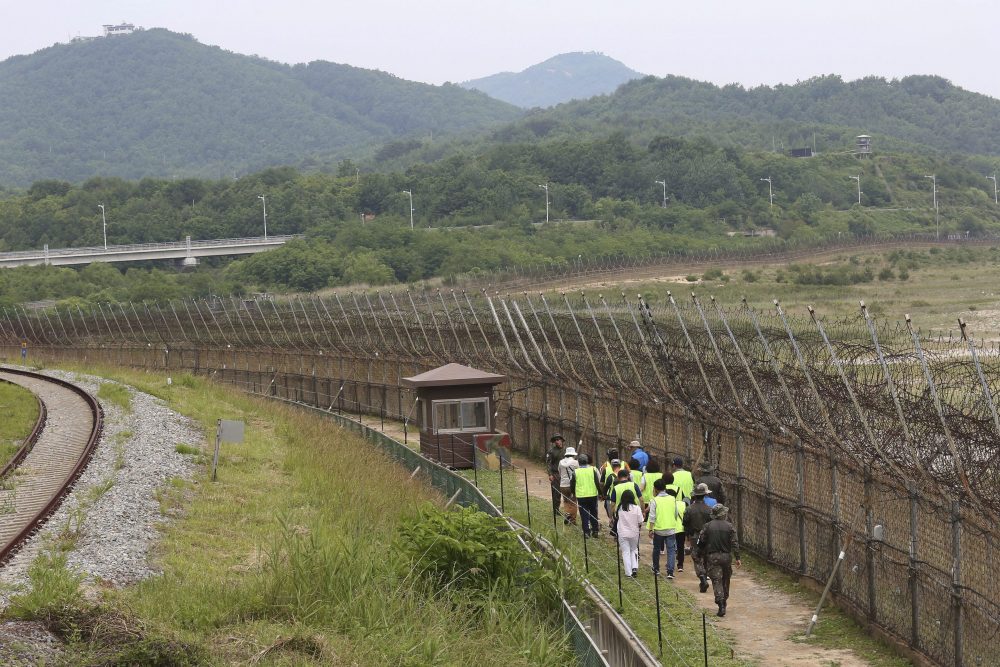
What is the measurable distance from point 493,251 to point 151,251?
3788 cm

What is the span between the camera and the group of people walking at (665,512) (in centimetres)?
1791

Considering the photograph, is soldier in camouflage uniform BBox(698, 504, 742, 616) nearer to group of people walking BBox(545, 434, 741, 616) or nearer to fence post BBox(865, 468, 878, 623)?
group of people walking BBox(545, 434, 741, 616)

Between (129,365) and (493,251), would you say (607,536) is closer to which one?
(129,365)

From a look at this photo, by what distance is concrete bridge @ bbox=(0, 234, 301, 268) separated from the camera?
4860 inches

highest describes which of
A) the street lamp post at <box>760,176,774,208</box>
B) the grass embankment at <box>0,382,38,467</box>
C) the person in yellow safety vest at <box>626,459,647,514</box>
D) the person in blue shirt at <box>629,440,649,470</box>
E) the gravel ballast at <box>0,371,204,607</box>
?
the street lamp post at <box>760,176,774,208</box>

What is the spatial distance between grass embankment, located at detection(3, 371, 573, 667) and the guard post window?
7.04m

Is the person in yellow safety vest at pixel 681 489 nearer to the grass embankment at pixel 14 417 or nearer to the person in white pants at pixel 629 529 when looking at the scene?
the person in white pants at pixel 629 529

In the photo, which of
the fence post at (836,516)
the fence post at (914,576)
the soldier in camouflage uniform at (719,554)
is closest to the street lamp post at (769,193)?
the fence post at (836,516)

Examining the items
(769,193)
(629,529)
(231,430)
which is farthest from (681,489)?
(769,193)

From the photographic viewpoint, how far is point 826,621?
17547mm

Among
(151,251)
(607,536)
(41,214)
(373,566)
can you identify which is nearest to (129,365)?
(607,536)

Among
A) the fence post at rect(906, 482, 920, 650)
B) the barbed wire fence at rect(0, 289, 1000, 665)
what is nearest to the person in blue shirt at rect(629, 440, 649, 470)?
the barbed wire fence at rect(0, 289, 1000, 665)

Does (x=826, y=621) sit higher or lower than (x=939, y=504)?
lower

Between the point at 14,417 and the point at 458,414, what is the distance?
47.0 ft
